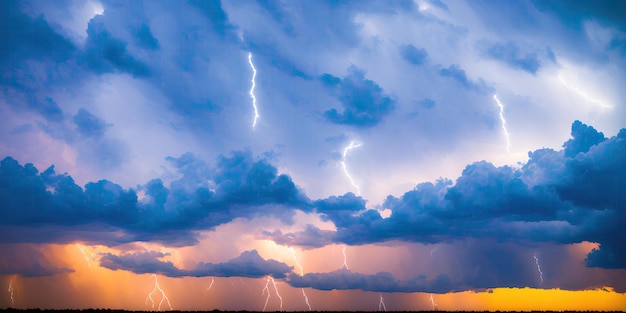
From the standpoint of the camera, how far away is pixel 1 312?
285 ft

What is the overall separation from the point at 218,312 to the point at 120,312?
102 ft

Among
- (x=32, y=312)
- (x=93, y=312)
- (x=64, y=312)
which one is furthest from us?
(x=93, y=312)

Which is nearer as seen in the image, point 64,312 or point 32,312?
point 32,312

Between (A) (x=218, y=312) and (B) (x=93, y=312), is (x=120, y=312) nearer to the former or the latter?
(B) (x=93, y=312)

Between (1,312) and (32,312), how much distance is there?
36.7 feet

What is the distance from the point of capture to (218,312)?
122 m

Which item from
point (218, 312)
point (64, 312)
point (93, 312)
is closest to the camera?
point (64, 312)

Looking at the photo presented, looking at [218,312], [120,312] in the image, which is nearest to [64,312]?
[120,312]

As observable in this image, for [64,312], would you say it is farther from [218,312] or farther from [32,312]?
[218,312]

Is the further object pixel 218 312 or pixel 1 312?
pixel 218 312

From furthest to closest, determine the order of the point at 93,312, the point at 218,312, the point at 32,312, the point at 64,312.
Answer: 1. the point at 218,312
2. the point at 93,312
3. the point at 64,312
4. the point at 32,312

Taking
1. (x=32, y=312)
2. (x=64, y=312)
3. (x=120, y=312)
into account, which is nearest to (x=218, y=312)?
(x=120, y=312)

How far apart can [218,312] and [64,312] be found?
45298mm

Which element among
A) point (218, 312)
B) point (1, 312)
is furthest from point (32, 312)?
point (218, 312)
